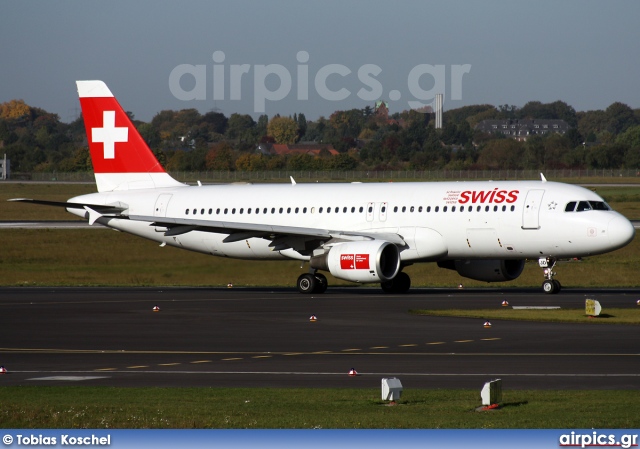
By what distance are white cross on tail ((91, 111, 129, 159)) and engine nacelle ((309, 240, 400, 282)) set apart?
477 inches

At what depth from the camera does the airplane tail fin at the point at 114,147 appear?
48.7 metres

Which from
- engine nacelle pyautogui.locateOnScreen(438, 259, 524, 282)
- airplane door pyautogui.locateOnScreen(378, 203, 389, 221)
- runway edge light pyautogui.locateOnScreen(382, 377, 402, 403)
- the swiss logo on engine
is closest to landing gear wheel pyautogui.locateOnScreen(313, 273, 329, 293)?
the swiss logo on engine

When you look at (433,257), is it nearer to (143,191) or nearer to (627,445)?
(143,191)

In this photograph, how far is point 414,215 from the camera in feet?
138

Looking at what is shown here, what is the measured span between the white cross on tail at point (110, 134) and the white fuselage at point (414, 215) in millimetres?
1928

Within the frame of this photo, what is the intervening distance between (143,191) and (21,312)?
1358cm

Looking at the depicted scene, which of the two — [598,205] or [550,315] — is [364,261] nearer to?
[598,205]

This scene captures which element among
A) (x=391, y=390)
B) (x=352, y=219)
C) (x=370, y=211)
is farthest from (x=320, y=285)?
(x=391, y=390)

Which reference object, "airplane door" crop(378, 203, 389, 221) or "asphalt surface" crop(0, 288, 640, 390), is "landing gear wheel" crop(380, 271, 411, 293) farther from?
"asphalt surface" crop(0, 288, 640, 390)

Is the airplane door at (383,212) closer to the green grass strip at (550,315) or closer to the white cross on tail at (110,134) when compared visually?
the green grass strip at (550,315)

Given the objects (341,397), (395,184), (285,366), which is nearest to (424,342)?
(285,366)

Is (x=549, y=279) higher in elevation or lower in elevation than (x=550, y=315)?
higher

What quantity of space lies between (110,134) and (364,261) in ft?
48.0

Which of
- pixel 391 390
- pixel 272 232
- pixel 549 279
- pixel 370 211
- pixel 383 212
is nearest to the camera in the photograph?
pixel 391 390
